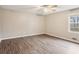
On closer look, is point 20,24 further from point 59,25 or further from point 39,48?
point 39,48

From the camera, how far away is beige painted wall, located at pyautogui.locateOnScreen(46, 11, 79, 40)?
4.40 m

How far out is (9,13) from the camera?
469 cm

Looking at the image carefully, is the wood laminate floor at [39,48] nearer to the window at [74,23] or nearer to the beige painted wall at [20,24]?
the window at [74,23]

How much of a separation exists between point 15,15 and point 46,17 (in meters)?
2.51

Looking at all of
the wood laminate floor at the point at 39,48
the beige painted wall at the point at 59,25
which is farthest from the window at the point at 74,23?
the wood laminate floor at the point at 39,48

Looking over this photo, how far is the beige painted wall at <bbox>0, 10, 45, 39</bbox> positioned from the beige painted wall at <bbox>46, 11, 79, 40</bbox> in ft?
2.09

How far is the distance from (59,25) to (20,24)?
7.75 feet

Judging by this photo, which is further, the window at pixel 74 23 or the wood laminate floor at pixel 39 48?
the window at pixel 74 23

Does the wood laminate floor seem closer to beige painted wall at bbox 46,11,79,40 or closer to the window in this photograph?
the window

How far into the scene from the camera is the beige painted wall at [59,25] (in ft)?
14.4

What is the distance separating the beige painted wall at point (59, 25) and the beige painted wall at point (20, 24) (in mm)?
638

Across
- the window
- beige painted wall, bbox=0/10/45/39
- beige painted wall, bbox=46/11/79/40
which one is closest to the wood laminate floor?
the window

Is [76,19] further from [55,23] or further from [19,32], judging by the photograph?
[19,32]

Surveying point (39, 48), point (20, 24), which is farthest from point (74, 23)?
point (20, 24)
